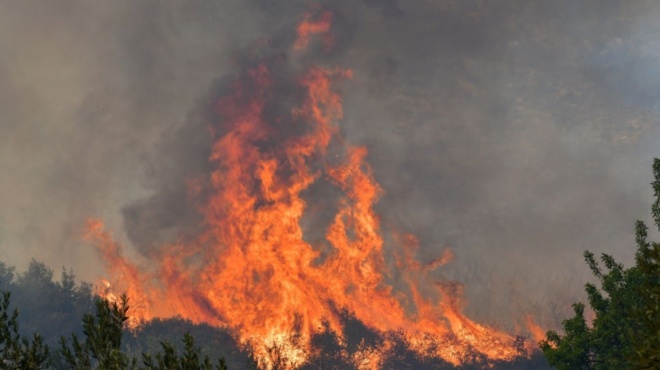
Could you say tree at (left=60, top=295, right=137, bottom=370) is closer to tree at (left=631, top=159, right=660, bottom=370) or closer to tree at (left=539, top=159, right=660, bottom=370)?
tree at (left=631, top=159, right=660, bottom=370)

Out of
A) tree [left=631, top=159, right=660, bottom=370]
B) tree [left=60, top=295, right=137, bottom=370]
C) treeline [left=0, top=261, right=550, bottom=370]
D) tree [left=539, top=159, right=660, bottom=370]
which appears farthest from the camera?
treeline [left=0, top=261, right=550, bottom=370]

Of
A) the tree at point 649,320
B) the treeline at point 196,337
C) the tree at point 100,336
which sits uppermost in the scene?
the treeline at point 196,337

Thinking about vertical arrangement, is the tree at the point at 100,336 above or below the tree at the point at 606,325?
above

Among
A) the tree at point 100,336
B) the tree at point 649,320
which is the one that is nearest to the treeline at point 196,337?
the tree at point 100,336

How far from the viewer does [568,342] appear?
125 feet

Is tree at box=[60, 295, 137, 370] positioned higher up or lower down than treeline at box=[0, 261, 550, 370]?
lower down

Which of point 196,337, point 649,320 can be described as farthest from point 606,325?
point 196,337

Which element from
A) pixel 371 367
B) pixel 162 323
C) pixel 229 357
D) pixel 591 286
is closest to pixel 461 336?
pixel 371 367

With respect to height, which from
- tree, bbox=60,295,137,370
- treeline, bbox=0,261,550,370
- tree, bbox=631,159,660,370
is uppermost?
treeline, bbox=0,261,550,370

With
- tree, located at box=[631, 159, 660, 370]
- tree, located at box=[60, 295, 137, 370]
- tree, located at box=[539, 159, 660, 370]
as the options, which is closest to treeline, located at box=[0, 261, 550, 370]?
tree, located at box=[539, 159, 660, 370]

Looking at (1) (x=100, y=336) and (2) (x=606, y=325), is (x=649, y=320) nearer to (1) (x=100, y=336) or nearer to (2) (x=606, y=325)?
(1) (x=100, y=336)

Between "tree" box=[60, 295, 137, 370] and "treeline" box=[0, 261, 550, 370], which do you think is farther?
"treeline" box=[0, 261, 550, 370]

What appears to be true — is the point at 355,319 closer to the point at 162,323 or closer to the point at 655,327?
the point at 162,323

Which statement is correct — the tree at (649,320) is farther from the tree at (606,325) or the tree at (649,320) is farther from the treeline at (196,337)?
the treeline at (196,337)
